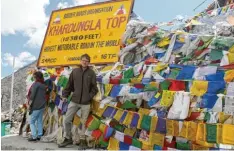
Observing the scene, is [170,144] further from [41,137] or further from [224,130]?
[41,137]

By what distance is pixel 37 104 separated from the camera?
31.2 ft

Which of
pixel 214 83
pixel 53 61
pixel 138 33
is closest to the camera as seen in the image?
pixel 214 83

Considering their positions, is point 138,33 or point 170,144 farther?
point 138,33

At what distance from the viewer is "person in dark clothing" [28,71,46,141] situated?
949 centimetres

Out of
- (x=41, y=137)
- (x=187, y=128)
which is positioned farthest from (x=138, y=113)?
(x=41, y=137)

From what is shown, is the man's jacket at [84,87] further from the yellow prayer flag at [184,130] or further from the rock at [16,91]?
the rock at [16,91]

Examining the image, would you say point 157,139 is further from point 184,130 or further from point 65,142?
point 65,142

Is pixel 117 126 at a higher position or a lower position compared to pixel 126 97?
lower

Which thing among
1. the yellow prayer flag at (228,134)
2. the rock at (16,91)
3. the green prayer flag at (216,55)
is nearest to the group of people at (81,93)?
the green prayer flag at (216,55)

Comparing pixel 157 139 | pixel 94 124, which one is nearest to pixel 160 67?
pixel 157 139

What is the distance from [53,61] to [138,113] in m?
4.84

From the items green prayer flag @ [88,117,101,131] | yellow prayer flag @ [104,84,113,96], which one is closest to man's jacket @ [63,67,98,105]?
yellow prayer flag @ [104,84,113,96]

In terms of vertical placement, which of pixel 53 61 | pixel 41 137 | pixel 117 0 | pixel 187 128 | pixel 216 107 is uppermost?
pixel 117 0

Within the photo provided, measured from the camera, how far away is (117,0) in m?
10.6
